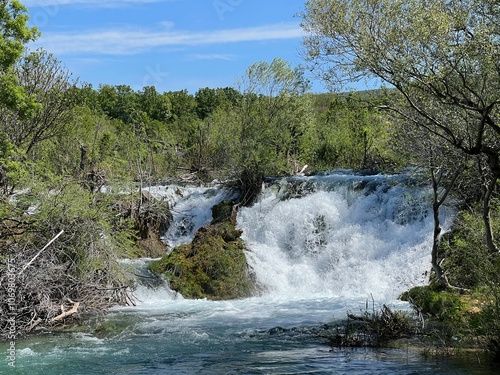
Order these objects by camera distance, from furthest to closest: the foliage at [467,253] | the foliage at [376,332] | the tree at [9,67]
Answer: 1. the tree at [9,67]
2. the foliage at [467,253]
3. the foliage at [376,332]

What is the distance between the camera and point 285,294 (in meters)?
19.8

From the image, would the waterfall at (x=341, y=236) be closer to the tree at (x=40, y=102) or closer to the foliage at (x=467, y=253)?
the foliage at (x=467, y=253)

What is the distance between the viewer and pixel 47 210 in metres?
14.6

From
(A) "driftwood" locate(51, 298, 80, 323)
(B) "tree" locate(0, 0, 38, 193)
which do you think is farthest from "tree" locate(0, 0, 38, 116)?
(A) "driftwood" locate(51, 298, 80, 323)

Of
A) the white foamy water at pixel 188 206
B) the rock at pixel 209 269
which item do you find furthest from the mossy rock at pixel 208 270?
the white foamy water at pixel 188 206

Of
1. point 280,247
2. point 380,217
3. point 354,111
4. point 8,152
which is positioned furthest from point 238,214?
point 354,111

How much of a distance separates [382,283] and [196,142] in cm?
2349

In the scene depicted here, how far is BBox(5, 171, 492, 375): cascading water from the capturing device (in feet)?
34.4

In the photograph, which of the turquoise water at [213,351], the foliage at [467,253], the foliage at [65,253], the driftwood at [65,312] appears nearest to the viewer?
the turquoise water at [213,351]

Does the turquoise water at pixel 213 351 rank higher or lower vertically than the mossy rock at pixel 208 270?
lower

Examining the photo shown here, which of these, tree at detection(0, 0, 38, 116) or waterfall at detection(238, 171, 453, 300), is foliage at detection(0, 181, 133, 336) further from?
waterfall at detection(238, 171, 453, 300)

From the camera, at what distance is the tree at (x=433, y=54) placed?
1012 centimetres

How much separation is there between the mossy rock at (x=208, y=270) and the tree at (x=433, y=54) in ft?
30.3

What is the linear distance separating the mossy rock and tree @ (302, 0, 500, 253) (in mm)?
9251
